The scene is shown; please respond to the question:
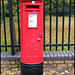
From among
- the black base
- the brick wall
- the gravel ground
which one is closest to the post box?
the black base

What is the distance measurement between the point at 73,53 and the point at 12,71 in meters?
1.79

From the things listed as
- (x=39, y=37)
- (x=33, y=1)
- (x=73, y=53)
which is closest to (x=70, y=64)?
(x=73, y=53)

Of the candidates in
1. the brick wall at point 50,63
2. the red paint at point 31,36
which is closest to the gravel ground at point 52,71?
the brick wall at point 50,63

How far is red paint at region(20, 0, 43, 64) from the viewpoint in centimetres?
258

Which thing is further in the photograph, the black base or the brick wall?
the brick wall

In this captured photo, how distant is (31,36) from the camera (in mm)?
2682

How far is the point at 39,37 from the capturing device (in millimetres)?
2705

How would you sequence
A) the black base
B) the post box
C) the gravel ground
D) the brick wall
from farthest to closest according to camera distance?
1. the brick wall
2. the gravel ground
3. the black base
4. the post box

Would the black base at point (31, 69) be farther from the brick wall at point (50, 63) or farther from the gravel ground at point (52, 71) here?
the brick wall at point (50, 63)

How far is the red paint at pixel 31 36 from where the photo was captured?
258 cm

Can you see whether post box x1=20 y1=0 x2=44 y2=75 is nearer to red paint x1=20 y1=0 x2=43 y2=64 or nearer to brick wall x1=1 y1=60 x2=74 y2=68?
red paint x1=20 y1=0 x2=43 y2=64

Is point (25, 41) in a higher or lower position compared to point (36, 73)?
higher

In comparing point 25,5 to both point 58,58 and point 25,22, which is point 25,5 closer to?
point 25,22

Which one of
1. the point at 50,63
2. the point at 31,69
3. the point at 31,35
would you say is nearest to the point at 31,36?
the point at 31,35
